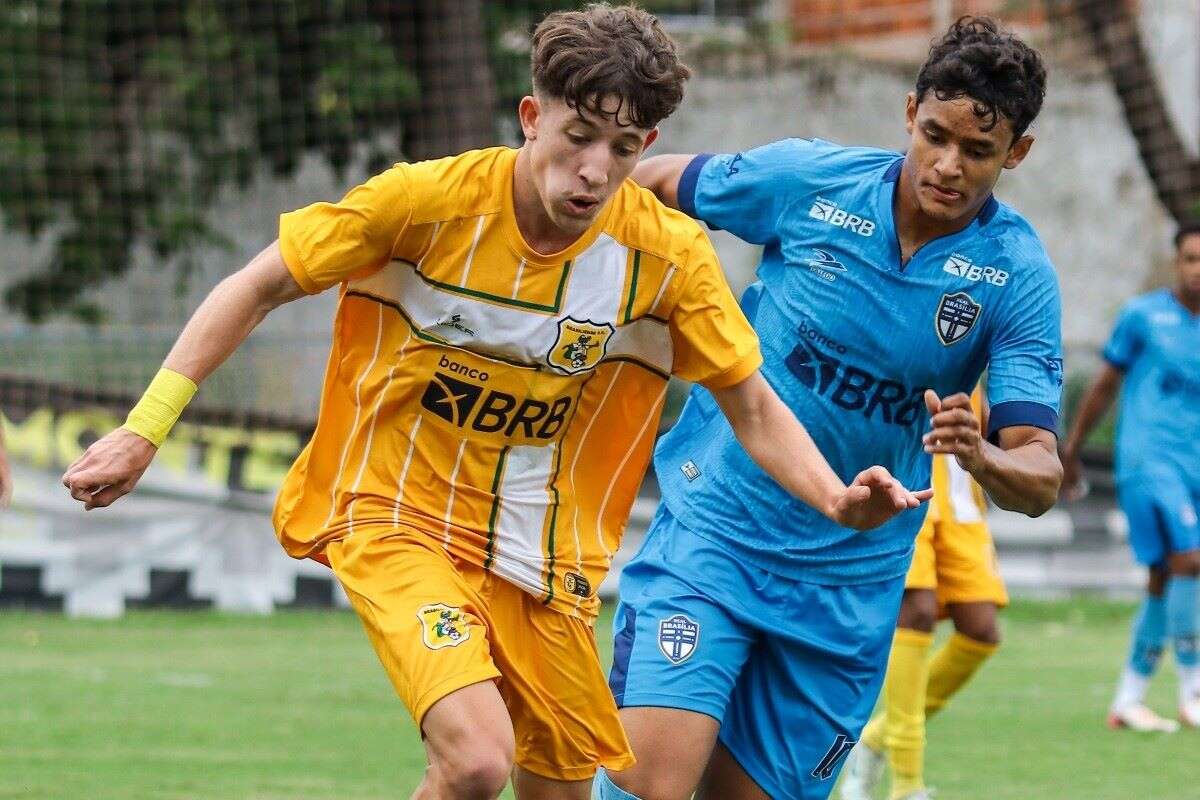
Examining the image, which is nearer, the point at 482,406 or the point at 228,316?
the point at 228,316

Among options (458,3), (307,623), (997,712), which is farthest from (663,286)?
(458,3)

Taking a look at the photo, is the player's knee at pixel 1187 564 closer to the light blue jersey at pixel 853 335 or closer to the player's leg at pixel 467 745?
the light blue jersey at pixel 853 335

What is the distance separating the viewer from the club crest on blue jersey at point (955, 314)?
455 cm

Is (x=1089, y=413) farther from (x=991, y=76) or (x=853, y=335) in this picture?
(x=991, y=76)

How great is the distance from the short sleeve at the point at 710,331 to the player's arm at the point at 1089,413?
5.28 metres

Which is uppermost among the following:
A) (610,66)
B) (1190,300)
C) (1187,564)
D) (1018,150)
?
(610,66)

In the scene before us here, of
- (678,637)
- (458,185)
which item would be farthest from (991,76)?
(678,637)

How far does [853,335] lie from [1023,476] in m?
0.61

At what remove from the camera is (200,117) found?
1578 cm

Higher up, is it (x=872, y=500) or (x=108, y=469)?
(x=108, y=469)

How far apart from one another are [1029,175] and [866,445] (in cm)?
1387

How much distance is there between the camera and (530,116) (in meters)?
4.21

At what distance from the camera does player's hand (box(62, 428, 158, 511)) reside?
3678 mm

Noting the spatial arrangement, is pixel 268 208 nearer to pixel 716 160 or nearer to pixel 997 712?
pixel 997 712
